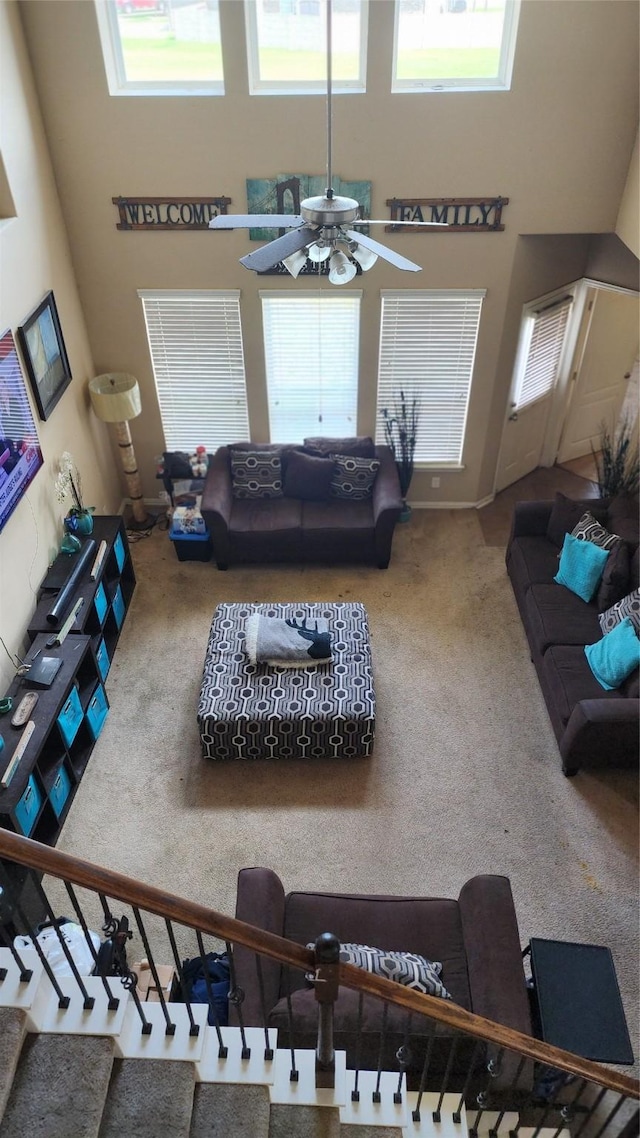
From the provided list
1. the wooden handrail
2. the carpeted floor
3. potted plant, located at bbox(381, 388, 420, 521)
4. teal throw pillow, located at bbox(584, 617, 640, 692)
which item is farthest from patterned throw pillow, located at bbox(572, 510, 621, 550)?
the wooden handrail

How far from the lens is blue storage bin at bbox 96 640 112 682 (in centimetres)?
524

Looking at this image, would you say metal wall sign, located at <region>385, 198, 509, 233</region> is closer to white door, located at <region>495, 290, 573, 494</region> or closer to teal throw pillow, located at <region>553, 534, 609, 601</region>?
white door, located at <region>495, 290, 573, 494</region>

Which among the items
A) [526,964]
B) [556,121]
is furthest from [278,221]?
[526,964]

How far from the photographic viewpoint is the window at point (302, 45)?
4996 mm

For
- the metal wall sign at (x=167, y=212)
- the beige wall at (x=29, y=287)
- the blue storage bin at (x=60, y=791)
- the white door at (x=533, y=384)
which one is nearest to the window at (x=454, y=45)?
the metal wall sign at (x=167, y=212)

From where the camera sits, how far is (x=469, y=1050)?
9.40 ft

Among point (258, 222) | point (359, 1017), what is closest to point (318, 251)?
point (258, 222)

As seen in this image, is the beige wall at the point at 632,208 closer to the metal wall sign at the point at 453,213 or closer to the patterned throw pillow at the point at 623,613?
the metal wall sign at the point at 453,213

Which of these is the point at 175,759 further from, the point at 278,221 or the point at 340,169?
the point at 340,169

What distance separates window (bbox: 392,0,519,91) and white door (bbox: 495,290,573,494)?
174 centimetres

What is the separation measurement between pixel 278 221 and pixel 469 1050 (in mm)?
3373

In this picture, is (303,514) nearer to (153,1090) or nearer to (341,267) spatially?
(341,267)

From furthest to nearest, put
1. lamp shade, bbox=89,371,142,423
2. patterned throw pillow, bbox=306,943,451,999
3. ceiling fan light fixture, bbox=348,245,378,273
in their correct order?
lamp shade, bbox=89,371,142,423 < ceiling fan light fixture, bbox=348,245,378,273 < patterned throw pillow, bbox=306,943,451,999

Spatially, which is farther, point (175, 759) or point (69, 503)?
point (69, 503)
